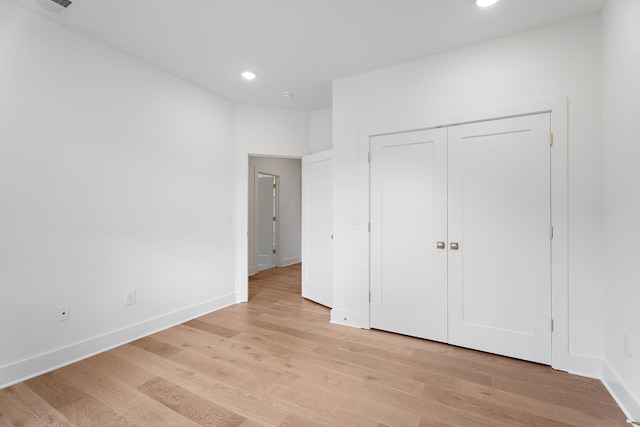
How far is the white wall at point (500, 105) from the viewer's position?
214 cm

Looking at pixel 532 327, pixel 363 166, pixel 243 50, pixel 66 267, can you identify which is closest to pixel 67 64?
pixel 243 50

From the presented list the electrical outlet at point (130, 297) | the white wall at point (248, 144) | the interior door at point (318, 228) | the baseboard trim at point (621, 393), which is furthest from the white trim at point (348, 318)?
the electrical outlet at point (130, 297)

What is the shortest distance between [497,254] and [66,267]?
3.64m

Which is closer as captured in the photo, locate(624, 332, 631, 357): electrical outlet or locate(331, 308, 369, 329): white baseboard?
locate(624, 332, 631, 357): electrical outlet

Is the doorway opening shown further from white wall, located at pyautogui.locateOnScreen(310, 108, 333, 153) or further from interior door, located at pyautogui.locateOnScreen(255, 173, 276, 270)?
white wall, located at pyautogui.locateOnScreen(310, 108, 333, 153)

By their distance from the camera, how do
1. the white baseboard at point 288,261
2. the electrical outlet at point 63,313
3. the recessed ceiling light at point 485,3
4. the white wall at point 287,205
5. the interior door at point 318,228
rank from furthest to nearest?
the white baseboard at point 288,261, the white wall at point 287,205, the interior door at point 318,228, the electrical outlet at point 63,313, the recessed ceiling light at point 485,3

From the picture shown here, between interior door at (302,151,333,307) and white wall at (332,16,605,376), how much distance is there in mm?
560

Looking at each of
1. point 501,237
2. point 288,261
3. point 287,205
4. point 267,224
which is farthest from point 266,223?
point 501,237

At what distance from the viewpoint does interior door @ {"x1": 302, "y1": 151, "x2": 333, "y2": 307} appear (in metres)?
3.79

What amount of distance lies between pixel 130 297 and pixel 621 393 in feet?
12.8

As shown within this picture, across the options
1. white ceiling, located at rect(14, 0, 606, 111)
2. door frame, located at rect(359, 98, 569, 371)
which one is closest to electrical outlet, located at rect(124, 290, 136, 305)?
white ceiling, located at rect(14, 0, 606, 111)

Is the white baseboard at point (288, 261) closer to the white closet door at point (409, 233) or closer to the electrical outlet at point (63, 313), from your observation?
the white closet door at point (409, 233)

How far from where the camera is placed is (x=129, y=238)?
2.75 meters

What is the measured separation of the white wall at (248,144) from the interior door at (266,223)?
235 cm
